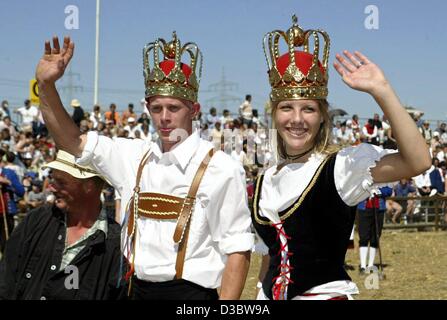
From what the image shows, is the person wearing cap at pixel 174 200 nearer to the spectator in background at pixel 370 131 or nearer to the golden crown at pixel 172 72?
the golden crown at pixel 172 72

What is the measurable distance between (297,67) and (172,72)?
0.70m

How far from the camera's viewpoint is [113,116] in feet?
67.6

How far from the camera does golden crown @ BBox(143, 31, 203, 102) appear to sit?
3904mm

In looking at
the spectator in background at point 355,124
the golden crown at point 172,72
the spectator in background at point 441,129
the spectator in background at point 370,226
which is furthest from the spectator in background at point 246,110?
the golden crown at point 172,72

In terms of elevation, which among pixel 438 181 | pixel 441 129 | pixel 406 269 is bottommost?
pixel 406 269

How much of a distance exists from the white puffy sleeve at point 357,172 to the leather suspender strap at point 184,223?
2.42ft

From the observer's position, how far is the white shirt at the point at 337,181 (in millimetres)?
3340

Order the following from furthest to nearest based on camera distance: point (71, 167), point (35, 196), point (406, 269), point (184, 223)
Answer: point (35, 196) → point (406, 269) → point (71, 167) → point (184, 223)

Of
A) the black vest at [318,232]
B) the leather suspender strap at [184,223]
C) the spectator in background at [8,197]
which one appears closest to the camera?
the black vest at [318,232]

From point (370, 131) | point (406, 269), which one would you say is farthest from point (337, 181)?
point (370, 131)

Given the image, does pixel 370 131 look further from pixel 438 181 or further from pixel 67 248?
pixel 67 248
